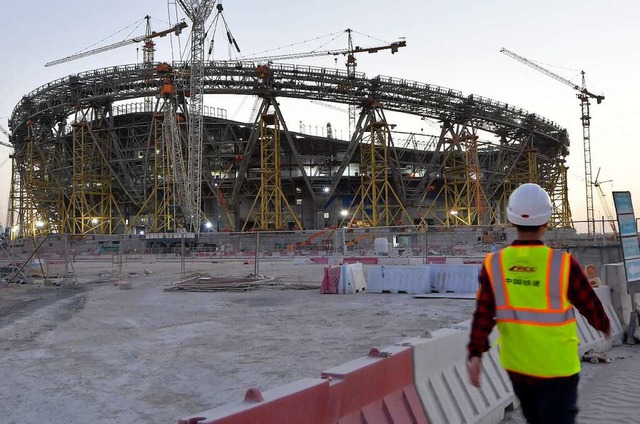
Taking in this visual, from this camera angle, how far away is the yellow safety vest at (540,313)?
2.46m

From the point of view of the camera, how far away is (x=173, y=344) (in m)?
8.02

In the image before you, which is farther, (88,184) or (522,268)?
(88,184)

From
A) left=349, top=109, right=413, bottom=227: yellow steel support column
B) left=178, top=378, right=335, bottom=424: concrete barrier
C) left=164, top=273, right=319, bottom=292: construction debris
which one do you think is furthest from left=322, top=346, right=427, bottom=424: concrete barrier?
left=349, top=109, right=413, bottom=227: yellow steel support column

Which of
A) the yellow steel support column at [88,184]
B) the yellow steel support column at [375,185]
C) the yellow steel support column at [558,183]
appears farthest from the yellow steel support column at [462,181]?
the yellow steel support column at [88,184]

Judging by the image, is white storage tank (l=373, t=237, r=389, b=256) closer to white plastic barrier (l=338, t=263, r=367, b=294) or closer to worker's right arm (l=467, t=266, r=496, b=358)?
white plastic barrier (l=338, t=263, r=367, b=294)

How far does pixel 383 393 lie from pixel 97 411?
2.93 m

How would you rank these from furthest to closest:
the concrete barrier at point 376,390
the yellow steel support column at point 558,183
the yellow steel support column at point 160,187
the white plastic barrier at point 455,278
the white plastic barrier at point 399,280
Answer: the yellow steel support column at point 558,183 → the yellow steel support column at point 160,187 → the white plastic barrier at point 399,280 → the white plastic barrier at point 455,278 → the concrete barrier at point 376,390

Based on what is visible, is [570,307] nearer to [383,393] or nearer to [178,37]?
[383,393]

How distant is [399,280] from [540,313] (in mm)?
12369

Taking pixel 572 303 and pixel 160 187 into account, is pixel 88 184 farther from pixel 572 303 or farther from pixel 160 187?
pixel 572 303

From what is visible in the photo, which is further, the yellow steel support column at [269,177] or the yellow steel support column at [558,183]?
the yellow steel support column at [558,183]

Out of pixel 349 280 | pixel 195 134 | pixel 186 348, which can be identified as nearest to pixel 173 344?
pixel 186 348

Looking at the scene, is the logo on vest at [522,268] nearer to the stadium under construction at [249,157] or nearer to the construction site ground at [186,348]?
the construction site ground at [186,348]

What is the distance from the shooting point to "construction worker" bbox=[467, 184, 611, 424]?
2459 mm
